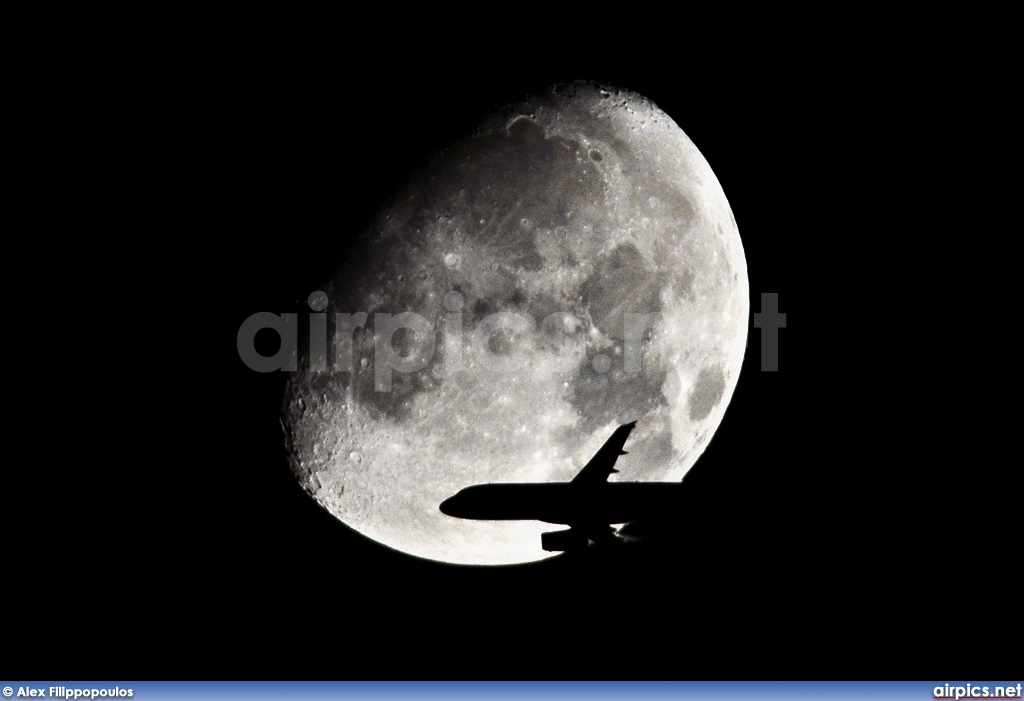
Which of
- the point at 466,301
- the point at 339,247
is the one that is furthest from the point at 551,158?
the point at 339,247

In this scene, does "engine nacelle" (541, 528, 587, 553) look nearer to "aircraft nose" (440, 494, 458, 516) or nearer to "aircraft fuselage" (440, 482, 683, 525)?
"aircraft fuselage" (440, 482, 683, 525)

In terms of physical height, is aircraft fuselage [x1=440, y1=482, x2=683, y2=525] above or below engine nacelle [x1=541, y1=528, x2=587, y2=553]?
above

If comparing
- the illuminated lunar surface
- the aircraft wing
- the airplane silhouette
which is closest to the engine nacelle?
the airplane silhouette

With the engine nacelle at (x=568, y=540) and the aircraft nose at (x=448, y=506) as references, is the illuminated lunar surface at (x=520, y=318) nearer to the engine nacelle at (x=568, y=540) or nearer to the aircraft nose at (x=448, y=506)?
the aircraft nose at (x=448, y=506)

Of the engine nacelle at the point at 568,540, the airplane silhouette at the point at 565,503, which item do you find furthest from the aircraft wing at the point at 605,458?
the engine nacelle at the point at 568,540

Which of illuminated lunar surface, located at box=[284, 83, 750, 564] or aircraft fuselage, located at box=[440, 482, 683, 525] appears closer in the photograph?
illuminated lunar surface, located at box=[284, 83, 750, 564]

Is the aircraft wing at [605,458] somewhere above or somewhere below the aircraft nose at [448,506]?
above

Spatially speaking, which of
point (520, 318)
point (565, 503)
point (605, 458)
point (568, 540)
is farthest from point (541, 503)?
point (520, 318)
